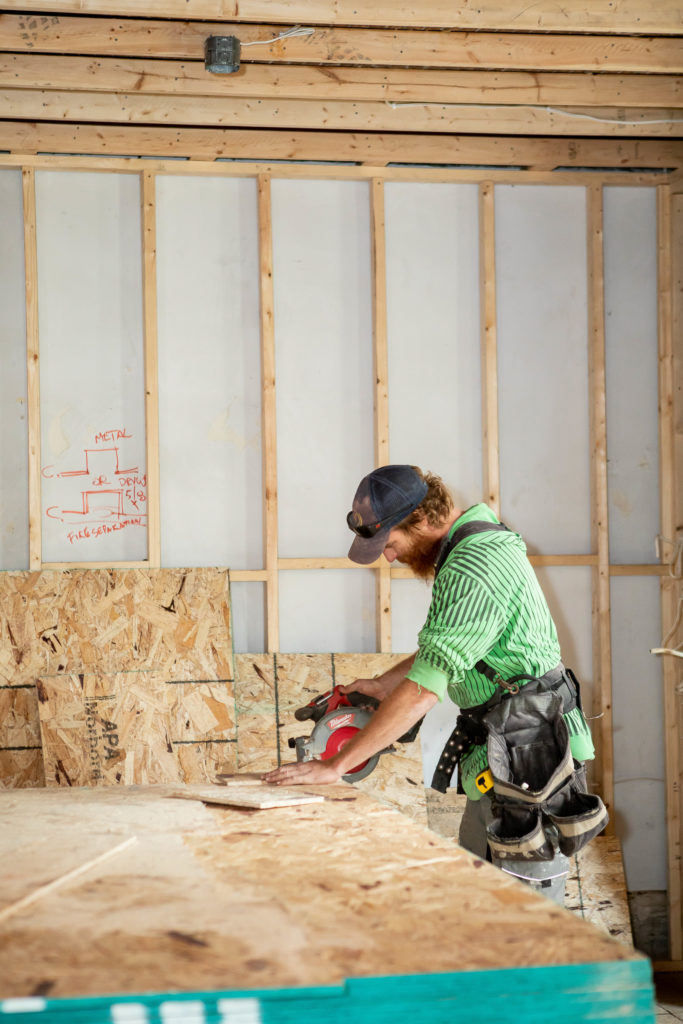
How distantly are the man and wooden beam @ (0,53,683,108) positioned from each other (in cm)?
227

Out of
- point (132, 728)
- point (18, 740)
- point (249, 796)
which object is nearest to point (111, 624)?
point (132, 728)

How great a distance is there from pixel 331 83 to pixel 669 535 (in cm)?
265

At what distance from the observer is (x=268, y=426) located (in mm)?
4719

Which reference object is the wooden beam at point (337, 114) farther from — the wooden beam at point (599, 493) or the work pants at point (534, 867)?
the work pants at point (534, 867)

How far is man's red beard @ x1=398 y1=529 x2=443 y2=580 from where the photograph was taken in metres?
2.98

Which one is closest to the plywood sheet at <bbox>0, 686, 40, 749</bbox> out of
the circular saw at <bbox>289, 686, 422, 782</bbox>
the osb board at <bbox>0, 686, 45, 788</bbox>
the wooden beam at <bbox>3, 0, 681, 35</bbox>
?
the osb board at <bbox>0, 686, 45, 788</bbox>

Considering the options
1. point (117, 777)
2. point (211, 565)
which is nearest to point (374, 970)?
A: point (117, 777)

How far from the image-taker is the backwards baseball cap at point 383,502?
289 centimetres

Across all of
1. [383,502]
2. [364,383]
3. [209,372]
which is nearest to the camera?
[383,502]

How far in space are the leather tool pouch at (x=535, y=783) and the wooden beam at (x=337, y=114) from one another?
310 centimetres

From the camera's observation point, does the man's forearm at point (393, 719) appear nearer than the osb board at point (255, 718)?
Yes

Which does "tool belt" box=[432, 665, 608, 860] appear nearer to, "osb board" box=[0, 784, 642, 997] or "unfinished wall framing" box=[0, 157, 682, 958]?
"osb board" box=[0, 784, 642, 997]

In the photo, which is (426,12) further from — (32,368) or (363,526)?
(32,368)

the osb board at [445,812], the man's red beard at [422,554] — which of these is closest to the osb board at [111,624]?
the osb board at [445,812]
